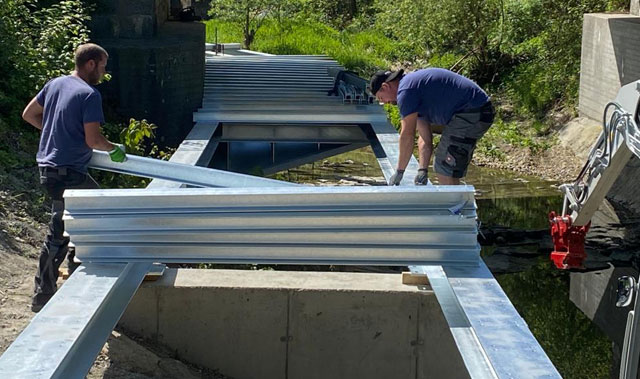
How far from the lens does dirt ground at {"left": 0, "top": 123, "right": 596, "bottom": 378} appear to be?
6547 mm

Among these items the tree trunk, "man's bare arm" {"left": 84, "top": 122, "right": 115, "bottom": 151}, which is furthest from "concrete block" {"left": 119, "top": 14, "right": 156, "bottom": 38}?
the tree trunk

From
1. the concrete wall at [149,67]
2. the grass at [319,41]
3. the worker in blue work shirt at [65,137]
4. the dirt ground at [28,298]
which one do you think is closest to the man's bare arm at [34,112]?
the worker in blue work shirt at [65,137]

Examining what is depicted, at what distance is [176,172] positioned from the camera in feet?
23.4

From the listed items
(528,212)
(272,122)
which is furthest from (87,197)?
(528,212)

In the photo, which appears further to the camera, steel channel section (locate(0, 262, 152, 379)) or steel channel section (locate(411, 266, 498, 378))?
steel channel section (locate(411, 266, 498, 378))

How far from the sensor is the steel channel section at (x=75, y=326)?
4590mm

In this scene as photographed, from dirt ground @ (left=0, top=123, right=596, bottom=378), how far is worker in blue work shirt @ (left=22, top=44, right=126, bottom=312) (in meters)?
0.29

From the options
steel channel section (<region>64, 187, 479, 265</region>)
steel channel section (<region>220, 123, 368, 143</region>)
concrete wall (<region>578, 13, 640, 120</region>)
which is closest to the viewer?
steel channel section (<region>64, 187, 479, 265</region>)

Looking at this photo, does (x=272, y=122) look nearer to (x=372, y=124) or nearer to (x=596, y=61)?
(x=372, y=124)

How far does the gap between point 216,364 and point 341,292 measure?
3.87ft

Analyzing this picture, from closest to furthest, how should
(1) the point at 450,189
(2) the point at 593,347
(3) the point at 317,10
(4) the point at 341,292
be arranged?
(1) the point at 450,189
(4) the point at 341,292
(2) the point at 593,347
(3) the point at 317,10

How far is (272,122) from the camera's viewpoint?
41.1 ft

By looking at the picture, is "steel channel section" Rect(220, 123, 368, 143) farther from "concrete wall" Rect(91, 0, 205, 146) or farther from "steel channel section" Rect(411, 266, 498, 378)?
"steel channel section" Rect(411, 266, 498, 378)

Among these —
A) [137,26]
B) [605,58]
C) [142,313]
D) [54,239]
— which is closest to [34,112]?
[54,239]
